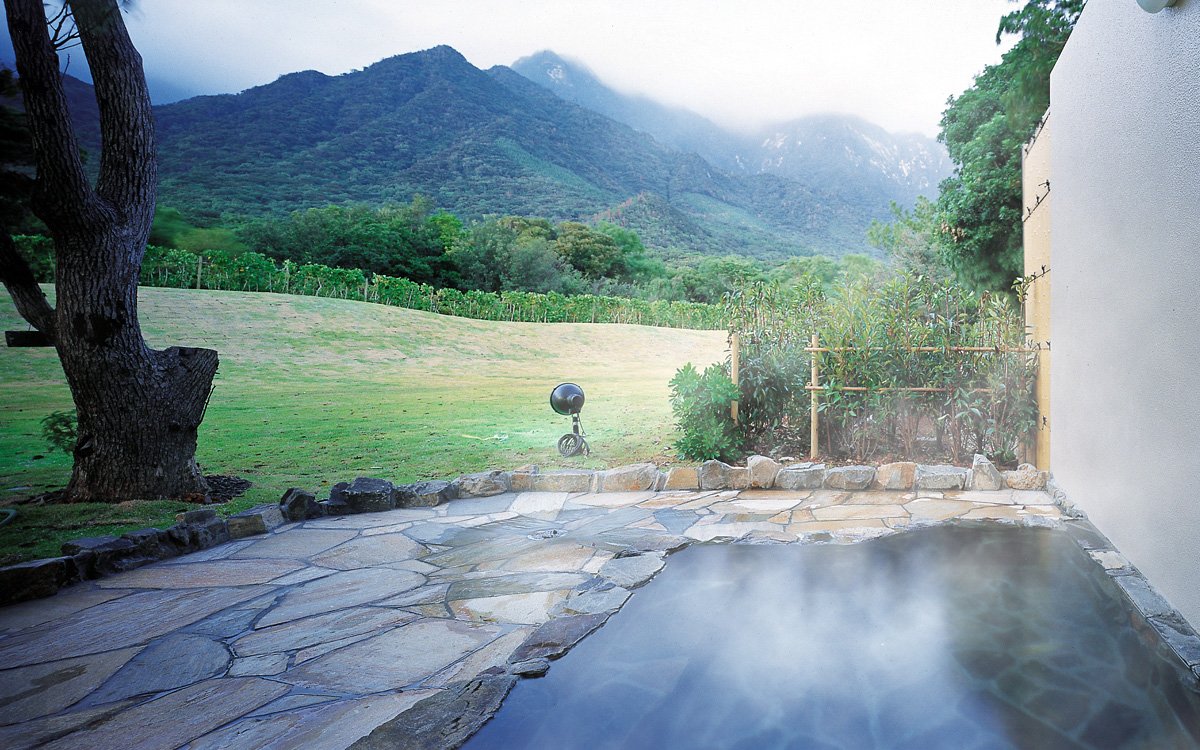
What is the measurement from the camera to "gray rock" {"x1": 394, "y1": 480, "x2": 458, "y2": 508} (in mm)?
4141

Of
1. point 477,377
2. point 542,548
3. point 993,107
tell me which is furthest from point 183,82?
point 993,107

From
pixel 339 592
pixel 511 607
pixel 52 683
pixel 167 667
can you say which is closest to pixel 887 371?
pixel 511 607

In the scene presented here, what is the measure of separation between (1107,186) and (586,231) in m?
12.9

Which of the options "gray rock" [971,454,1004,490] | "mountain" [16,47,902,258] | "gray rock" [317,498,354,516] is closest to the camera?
"gray rock" [317,498,354,516]

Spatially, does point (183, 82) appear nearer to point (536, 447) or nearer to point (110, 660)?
point (536, 447)

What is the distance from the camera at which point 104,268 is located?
3.96 m

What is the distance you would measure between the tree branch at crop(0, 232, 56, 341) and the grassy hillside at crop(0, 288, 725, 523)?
3.94ft

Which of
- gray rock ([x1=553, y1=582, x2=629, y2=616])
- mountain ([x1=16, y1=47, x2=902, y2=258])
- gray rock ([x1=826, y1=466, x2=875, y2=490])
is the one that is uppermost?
mountain ([x1=16, y1=47, x2=902, y2=258])

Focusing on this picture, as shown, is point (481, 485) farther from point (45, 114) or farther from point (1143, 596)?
point (1143, 596)

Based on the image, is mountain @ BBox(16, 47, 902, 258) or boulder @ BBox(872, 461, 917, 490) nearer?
boulder @ BBox(872, 461, 917, 490)

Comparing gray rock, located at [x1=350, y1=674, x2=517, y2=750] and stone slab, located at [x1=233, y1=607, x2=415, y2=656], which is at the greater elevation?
gray rock, located at [x1=350, y1=674, x2=517, y2=750]

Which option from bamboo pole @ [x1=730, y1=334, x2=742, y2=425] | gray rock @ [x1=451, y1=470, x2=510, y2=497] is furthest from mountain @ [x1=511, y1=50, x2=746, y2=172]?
gray rock @ [x1=451, y1=470, x2=510, y2=497]

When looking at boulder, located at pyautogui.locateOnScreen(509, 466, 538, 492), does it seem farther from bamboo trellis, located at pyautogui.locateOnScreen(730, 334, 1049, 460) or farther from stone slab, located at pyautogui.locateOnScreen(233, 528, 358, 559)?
bamboo trellis, located at pyautogui.locateOnScreen(730, 334, 1049, 460)

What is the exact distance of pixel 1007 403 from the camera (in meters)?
4.65
